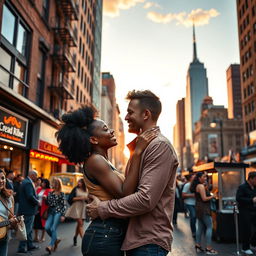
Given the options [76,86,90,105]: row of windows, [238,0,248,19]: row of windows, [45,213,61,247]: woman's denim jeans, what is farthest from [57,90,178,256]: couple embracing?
[238,0,248,19]: row of windows

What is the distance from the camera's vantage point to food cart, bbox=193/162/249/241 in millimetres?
9773

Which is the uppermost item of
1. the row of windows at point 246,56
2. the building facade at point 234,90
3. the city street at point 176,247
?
the building facade at point 234,90

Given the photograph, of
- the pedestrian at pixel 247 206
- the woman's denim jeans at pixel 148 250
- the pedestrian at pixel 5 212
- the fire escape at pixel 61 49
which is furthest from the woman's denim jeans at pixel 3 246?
the fire escape at pixel 61 49

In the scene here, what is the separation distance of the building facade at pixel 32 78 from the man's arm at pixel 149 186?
1168 cm

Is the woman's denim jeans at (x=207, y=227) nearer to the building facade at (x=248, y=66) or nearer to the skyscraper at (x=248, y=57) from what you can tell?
the building facade at (x=248, y=66)

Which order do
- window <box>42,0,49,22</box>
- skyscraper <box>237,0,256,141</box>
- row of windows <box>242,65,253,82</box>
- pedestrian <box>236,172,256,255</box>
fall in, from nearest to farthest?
pedestrian <box>236,172,256,255</box>
window <box>42,0,49,22</box>
skyscraper <box>237,0,256,141</box>
row of windows <box>242,65,253,82</box>

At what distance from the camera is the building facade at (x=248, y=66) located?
169ft

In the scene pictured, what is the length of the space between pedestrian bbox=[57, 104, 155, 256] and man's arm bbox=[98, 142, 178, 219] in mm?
106

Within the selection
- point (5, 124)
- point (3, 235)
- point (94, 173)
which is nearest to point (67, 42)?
point (5, 124)

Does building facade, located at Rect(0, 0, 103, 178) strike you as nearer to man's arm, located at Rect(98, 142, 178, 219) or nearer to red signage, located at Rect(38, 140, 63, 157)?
red signage, located at Rect(38, 140, 63, 157)

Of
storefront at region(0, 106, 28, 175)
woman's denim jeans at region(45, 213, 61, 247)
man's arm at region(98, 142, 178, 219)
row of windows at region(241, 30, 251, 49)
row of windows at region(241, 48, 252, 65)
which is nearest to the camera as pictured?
man's arm at region(98, 142, 178, 219)

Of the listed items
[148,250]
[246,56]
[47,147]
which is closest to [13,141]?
[47,147]

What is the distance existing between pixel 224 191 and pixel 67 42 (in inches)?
799

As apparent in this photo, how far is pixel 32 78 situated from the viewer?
61.2 feet
